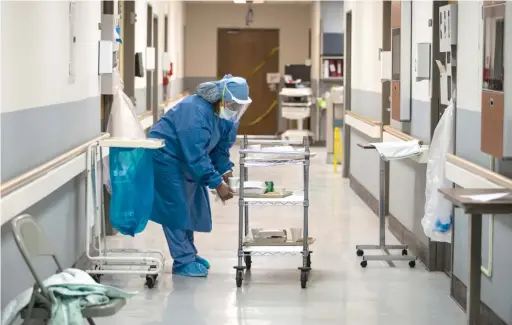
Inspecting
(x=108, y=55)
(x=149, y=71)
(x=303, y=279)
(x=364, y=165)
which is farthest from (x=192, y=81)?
(x=303, y=279)

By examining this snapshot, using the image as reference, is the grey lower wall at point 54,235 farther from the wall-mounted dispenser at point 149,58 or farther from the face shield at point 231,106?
the wall-mounted dispenser at point 149,58

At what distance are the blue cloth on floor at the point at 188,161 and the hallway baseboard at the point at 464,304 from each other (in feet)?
5.29

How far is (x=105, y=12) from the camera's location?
7445mm

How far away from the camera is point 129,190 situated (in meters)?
5.85

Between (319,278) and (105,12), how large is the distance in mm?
2834

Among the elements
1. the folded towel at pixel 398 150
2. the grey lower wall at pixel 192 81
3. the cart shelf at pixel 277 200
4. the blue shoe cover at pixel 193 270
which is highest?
the grey lower wall at pixel 192 81

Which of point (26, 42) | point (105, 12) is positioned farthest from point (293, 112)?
point (26, 42)

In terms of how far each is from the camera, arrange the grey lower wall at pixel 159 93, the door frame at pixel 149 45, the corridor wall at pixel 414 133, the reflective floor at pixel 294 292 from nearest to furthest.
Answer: the reflective floor at pixel 294 292 < the corridor wall at pixel 414 133 < the grey lower wall at pixel 159 93 < the door frame at pixel 149 45

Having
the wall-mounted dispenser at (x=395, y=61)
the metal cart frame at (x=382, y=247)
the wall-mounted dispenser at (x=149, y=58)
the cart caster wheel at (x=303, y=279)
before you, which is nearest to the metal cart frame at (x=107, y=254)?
the cart caster wheel at (x=303, y=279)

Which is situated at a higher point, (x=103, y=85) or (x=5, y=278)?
(x=103, y=85)

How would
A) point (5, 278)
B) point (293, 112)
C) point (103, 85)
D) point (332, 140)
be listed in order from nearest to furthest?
point (5, 278)
point (103, 85)
point (332, 140)
point (293, 112)

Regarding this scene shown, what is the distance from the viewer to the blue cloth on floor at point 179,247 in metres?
6.31

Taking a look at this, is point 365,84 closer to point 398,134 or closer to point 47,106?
point 398,134

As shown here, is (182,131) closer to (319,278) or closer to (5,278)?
(319,278)
